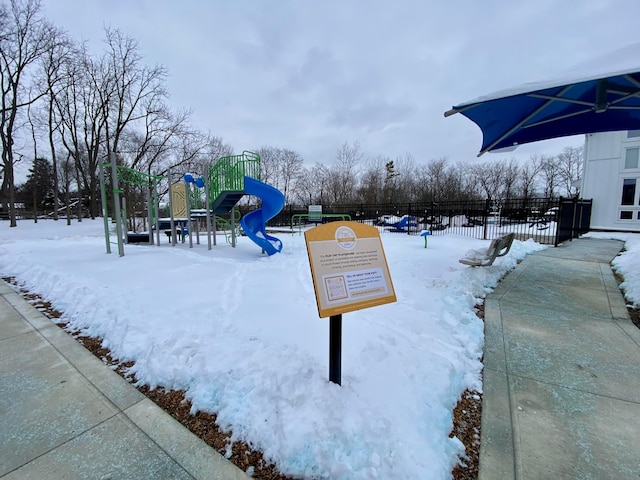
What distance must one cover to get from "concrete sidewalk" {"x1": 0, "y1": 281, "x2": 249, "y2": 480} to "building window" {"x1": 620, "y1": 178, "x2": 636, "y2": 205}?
18.6 meters

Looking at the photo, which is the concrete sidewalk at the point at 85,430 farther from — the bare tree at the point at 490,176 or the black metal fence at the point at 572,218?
the bare tree at the point at 490,176

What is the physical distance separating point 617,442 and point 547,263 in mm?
6243

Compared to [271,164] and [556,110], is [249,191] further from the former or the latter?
[271,164]

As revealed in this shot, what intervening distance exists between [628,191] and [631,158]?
4.80 feet

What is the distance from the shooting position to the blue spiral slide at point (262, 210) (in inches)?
332

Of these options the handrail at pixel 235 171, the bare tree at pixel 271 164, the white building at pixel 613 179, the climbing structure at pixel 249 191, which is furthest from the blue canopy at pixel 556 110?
the bare tree at pixel 271 164

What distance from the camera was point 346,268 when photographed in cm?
204

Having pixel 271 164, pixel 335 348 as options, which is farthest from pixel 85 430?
pixel 271 164

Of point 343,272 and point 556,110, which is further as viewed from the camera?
point 556,110

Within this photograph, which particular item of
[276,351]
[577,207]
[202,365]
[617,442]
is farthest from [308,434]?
[577,207]

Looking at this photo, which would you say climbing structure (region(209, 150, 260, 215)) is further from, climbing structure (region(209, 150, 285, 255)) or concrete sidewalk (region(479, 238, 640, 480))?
concrete sidewalk (region(479, 238, 640, 480))

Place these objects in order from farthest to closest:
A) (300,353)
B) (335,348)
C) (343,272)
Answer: (300,353), (335,348), (343,272)

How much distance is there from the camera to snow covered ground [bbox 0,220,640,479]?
5.86ft

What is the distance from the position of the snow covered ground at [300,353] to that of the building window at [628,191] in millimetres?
10394
